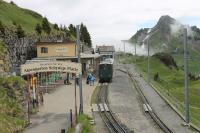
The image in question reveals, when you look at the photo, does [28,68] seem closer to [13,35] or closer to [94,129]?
[94,129]

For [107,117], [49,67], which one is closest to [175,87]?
[107,117]

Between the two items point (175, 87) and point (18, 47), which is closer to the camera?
point (18, 47)

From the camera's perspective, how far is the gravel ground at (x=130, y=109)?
37000 millimetres

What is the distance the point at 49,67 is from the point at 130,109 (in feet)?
44.1

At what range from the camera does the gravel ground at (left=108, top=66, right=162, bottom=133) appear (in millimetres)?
37000

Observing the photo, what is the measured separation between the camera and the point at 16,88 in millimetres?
33219

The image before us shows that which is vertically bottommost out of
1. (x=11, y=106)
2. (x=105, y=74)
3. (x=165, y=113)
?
(x=165, y=113)

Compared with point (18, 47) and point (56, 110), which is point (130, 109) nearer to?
point (56, 110)

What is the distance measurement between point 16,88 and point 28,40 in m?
35.1

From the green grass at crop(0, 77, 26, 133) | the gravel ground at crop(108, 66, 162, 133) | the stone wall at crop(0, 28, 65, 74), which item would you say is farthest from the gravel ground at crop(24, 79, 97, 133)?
the stone wall at crop(0, 28, 65, 74)

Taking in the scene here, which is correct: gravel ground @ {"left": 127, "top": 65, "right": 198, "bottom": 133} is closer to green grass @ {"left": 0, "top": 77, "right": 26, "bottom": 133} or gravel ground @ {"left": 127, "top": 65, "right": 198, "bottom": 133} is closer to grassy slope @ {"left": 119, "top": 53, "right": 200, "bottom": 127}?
grassy slope @ {"left": 119, "top": 53, "right": 200, "bottom": 127}

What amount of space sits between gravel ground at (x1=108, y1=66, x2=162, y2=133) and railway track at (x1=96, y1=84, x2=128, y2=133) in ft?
2.23

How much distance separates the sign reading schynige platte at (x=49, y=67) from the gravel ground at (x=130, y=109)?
21.2ft

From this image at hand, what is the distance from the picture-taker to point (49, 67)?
33969mm
